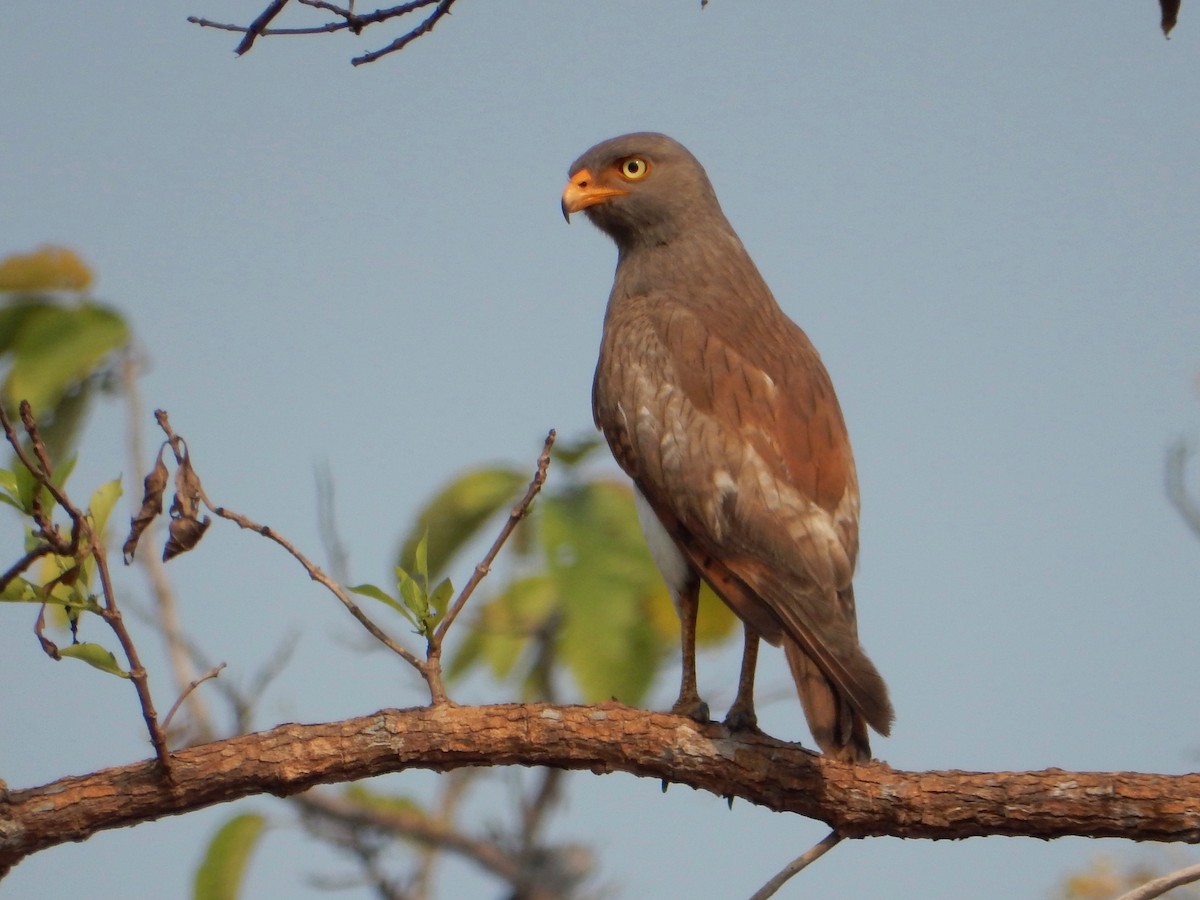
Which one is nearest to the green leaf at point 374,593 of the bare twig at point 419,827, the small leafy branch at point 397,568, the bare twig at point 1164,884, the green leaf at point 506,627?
the small leafy branch at point 397,568

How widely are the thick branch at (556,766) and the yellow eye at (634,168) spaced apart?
10.4ft

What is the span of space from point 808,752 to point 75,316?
15.5 feet

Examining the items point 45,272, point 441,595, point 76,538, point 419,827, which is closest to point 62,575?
point 76,538

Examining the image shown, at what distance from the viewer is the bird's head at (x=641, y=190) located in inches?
288

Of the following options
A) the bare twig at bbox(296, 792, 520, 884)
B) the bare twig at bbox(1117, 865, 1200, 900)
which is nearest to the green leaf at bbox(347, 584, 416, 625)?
the bare twig at bbox(1117, 865, 1200, 900)

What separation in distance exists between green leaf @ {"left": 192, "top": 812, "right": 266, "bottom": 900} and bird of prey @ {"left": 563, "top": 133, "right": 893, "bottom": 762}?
334 centimetres

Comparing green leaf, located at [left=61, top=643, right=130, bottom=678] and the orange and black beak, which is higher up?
the orange and black beak

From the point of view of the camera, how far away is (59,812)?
4645mm

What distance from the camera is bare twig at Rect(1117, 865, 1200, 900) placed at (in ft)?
13.6

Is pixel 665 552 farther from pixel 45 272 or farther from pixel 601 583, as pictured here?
pixel 45 272

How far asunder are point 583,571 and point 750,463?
175 cm

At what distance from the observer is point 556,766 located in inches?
200

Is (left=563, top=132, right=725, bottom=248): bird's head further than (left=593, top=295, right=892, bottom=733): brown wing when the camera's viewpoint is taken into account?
Yes

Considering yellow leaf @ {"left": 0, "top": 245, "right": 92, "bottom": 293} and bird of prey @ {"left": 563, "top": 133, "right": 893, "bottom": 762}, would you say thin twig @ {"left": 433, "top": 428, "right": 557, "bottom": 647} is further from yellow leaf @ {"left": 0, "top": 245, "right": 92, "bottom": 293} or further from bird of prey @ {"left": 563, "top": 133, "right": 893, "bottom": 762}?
yellow leaf @ {"left": 0, "top": 245, "right": 92, "bottom": 293}
